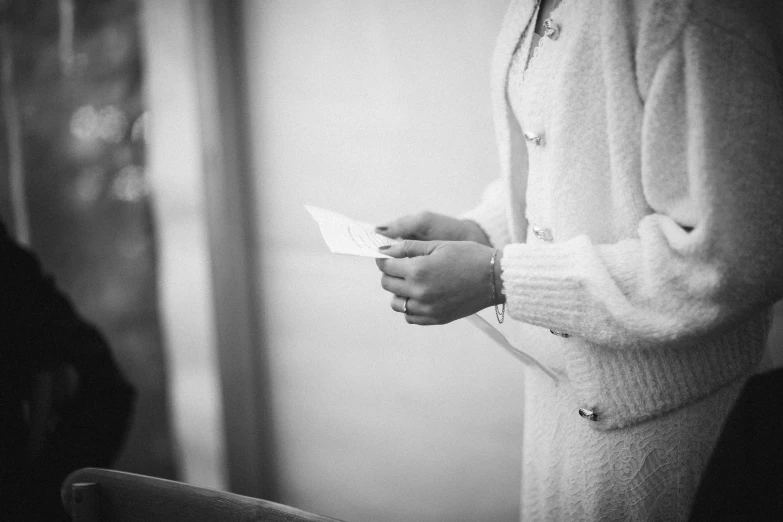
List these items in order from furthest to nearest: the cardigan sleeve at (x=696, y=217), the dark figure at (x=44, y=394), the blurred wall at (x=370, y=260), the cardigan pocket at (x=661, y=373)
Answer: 1. the blurred wall at (x=370, y=260)
2. the dark figure at (x=44, y=394)
3. the cardigan pocket at (x=661, y=373)
4. the cardigan sleeve at (x=696, y=217)

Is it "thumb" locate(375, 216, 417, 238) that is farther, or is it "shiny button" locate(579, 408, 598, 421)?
"thumb" locate(375, 216, 417, 238)

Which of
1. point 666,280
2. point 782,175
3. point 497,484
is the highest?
point 782,175

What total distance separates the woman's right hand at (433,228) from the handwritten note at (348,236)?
2.2 inches

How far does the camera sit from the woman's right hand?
0.92 metres

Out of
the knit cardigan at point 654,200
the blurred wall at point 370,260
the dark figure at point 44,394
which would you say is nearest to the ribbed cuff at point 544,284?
the knit cardigan at point 654,200

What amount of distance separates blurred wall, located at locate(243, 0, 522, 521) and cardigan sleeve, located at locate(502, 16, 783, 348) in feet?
2.93

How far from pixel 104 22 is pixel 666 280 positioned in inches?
80.1

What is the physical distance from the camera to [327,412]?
191 centimetres

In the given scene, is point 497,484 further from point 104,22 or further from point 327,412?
point 104,22

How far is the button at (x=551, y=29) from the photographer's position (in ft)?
2.23

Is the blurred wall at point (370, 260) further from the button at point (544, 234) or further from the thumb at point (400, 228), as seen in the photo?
the button at point (544, 234)

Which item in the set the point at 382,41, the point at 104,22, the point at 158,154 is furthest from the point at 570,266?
the point at 104,22

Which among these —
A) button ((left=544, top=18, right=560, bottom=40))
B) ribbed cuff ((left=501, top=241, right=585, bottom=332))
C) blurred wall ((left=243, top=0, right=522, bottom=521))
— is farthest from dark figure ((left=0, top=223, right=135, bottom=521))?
button ((left=544, top=18, right=560, bottom=40))

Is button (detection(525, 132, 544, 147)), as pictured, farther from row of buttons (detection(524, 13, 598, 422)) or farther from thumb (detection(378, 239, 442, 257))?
thumb (detection(378, 239, 442, 257))
